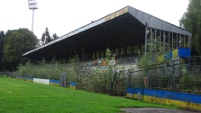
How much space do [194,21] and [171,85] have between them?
28.9 meters

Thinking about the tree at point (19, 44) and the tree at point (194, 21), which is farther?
the tree at point (19, 44)

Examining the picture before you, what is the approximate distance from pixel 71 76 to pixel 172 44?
12207mm

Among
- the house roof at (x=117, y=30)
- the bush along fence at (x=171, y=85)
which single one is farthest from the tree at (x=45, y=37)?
the bush along fence at (x=171, y=85)

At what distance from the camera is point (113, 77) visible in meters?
21.5

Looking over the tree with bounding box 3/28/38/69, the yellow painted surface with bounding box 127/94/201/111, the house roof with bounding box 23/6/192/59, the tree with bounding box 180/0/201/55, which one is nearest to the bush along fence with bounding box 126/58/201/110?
the yellow painted surface with bounding box 127/94/201/111

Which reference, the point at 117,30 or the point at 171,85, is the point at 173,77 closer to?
the point at 171,85

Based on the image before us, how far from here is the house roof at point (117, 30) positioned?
2816 centimetres

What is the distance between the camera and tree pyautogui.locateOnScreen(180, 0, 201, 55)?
39812 mm

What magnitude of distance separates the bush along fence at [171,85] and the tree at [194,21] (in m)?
24.3

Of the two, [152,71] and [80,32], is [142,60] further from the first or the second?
[80,32]

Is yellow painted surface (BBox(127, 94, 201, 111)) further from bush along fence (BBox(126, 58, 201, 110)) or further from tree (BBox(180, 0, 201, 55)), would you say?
tree (BBox(180, 0, 201, 55))

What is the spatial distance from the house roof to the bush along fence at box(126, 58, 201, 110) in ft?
34.7

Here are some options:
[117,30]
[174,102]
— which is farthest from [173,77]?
[117,30]

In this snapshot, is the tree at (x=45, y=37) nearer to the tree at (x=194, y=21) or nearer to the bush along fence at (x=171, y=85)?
the tree at (x=194, y=21)
